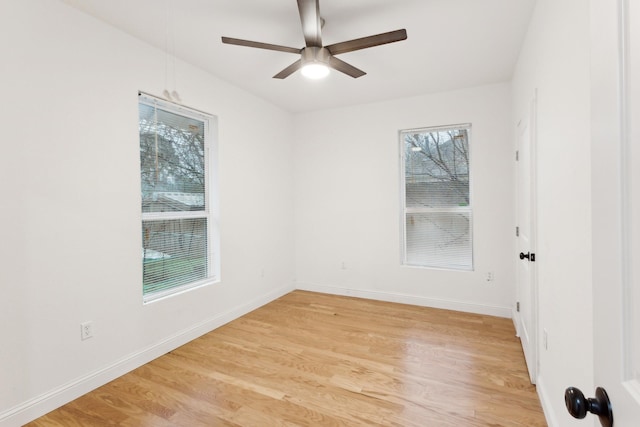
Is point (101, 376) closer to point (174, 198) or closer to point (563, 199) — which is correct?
point (174, 198)

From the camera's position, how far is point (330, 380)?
7.74 feet

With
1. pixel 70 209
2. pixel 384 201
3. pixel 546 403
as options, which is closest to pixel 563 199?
pixel 546 403

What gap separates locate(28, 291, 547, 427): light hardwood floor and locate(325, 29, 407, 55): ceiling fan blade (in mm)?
2353

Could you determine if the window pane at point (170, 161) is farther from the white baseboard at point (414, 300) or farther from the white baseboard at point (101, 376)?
the white baseboard at point (414, 300)

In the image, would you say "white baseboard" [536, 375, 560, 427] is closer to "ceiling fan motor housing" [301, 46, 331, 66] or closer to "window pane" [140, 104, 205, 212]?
"ceiling fan motor housing" [301, 46, 331, 66]

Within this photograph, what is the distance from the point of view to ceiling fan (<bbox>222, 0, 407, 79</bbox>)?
1.95 metres

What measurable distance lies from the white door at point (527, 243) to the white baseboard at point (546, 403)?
12 centimetres

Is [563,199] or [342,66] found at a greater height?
[342,66]

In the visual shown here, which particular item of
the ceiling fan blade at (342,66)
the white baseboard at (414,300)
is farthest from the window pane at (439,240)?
the ceiling fan blade at (342,66)

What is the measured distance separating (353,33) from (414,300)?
312cm

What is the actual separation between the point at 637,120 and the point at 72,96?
9.34 feet

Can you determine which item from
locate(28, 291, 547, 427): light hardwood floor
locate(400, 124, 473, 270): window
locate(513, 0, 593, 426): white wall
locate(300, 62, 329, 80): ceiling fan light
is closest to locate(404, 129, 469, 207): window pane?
locate(400, 124, 473, 270): window

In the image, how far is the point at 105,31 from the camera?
2371 mm

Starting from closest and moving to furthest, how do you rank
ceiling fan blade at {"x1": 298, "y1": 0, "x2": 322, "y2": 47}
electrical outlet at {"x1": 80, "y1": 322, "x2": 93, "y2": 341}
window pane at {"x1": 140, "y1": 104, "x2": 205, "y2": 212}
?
ceiling fan blade at {"x1": 298, "y1": 0, "x2": 322, "y2": 47} → electrical outlet at {"x1": 80, "y1": 322, "x2": 93, "y2": 341} → window pane at {"x1": 140, "y1": 104, "x2": 205, "y2": 212}
